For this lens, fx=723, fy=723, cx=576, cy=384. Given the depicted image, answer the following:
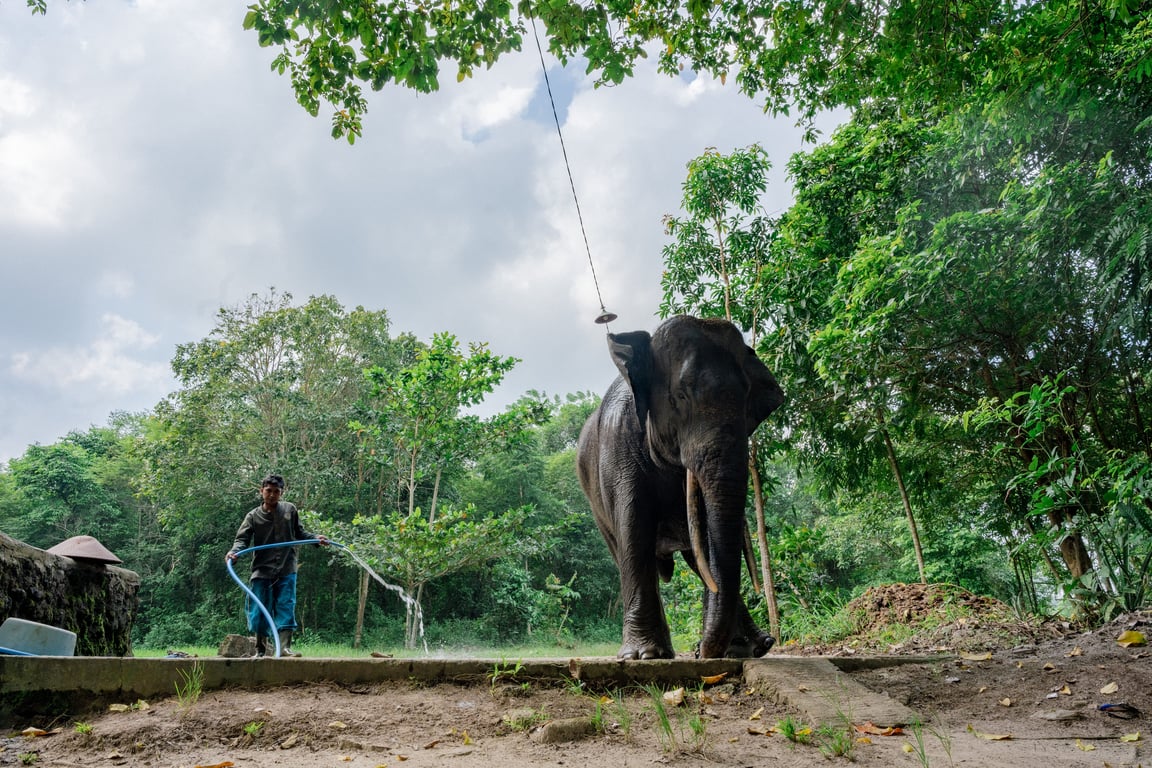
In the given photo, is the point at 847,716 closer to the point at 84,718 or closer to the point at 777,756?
the point at 777,756

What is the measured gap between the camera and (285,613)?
7008 mm

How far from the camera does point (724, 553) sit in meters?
4.34

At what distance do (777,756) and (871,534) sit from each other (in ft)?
69.9

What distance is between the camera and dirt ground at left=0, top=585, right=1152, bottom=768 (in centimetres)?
257

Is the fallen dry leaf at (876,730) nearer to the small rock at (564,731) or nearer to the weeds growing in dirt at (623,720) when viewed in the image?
the weeds growing in dirt at (623,720)

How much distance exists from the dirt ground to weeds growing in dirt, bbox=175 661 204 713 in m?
0.04

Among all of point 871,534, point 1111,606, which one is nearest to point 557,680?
point 1111,606

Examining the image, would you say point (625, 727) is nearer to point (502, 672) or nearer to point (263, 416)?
point (502, 672)

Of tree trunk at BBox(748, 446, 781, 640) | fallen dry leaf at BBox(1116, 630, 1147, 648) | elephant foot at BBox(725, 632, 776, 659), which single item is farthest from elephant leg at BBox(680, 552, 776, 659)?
tree trunk at BBox(748, 446, 781, 640)

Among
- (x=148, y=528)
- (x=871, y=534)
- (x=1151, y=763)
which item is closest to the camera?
(x=1151, y=763)

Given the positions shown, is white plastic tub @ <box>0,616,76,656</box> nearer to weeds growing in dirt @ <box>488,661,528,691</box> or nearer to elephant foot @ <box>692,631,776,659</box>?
weeds growing in dirt @ <box>488,661,528,691</box>

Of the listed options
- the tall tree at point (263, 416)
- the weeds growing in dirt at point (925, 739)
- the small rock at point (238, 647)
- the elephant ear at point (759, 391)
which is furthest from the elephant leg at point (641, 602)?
the tall tree at point (263, 416)

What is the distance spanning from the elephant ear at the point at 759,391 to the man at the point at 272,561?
4106mm

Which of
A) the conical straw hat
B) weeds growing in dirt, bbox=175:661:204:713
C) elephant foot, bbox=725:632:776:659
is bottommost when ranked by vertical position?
elephant foot, bbox=725:632:776:659
